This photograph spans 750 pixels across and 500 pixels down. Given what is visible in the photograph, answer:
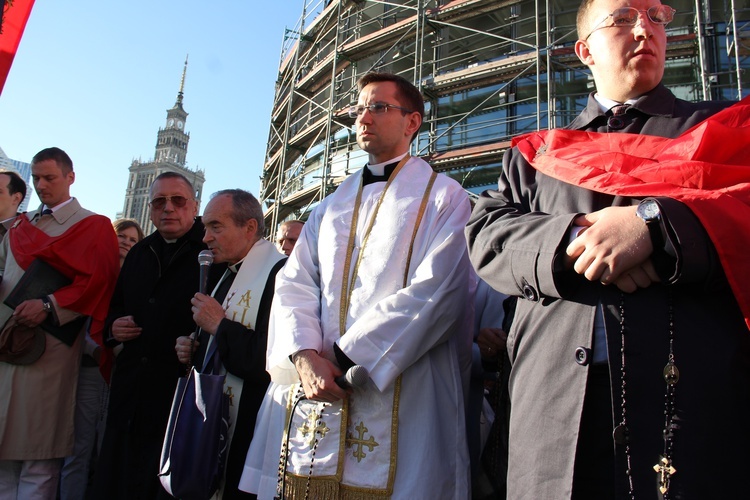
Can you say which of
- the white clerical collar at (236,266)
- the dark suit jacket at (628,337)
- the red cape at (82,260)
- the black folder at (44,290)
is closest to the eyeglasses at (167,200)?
the red cape at (82,260)

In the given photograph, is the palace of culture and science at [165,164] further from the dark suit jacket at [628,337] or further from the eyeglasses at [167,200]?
the dark suit jacket at [628,337]

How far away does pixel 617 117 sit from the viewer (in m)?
1.66

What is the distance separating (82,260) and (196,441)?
1.79 metres

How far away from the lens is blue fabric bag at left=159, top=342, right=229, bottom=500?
227 cm

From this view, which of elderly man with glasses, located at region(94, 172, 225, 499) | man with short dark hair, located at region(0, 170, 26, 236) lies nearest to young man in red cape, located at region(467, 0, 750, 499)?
elderly man with glasses, located at region(94, 172, 225, 499)

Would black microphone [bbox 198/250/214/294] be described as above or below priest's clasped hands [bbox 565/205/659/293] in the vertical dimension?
above

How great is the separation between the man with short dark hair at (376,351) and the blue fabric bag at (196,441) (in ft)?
0.80

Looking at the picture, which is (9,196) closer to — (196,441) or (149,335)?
(149,335)

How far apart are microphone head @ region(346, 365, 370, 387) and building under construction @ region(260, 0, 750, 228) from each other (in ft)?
26.6

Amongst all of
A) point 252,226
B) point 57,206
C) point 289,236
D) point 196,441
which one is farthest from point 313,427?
point 57,206

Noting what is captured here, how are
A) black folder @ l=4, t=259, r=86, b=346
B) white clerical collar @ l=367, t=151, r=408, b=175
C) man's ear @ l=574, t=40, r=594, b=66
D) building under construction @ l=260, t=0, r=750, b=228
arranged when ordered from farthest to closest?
building under construction @ l=260, t=0, r=750, b=228, black folder @ l=4, t=259, r=86, b=346, white clerical collar @ l=367, t=151, r=408, b=175, man's ear @ l=574, t=40, r=594, b=66

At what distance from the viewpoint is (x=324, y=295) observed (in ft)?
7.36

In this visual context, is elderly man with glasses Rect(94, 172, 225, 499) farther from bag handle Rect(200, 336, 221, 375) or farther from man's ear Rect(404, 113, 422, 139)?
man's ear Rect(404, 113, 422, 139)

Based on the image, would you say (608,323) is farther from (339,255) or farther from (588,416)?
(339,255)
